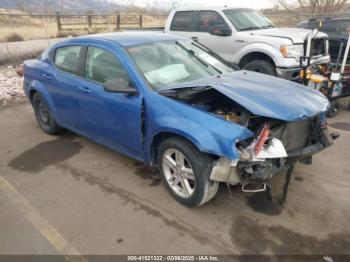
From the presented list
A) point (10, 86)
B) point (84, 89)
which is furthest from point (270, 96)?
point (10, 86)

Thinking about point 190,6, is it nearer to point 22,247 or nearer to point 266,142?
point 266,142

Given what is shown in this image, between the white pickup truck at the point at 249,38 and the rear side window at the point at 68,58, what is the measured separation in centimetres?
249

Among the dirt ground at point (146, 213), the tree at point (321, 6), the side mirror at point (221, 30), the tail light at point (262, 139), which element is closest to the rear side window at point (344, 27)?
the side mirror at point (221, 30)

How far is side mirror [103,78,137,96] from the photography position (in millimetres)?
3402

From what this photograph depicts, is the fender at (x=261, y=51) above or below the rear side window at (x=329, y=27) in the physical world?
below

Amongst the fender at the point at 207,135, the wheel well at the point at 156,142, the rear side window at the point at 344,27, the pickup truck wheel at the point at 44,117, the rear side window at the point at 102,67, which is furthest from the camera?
the rear side window at the point at 344,27

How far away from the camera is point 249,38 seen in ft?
23.4

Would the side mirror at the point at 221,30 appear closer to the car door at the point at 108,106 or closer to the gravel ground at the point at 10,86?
the car door at the point at 108,106

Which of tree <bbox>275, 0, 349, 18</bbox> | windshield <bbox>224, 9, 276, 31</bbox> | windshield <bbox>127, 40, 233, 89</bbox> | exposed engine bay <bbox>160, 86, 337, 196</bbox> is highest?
tree <bbox>275, 0, 349, 18</bbox>

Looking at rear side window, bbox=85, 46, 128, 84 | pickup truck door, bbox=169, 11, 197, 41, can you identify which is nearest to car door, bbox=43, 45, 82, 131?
rear side window, bbox=85, 46, 128, 84

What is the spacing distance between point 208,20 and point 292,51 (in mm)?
2382

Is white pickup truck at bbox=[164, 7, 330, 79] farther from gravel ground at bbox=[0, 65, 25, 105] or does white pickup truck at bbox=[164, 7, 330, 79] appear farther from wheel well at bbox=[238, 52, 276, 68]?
gravel ground at bbox=[0, 65, 25, 105]

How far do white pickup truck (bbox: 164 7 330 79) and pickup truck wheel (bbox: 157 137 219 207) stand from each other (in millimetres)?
3373

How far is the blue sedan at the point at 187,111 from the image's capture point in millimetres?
2924
